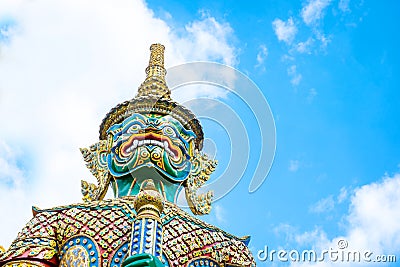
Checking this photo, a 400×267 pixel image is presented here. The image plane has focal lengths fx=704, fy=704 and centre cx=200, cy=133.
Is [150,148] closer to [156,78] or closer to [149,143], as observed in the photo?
[149,143]

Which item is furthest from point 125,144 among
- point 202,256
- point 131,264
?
point 131,264

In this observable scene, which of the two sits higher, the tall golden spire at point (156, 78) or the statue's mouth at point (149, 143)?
the tall golden spire at point (156, 78)

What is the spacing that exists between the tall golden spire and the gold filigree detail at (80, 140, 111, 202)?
1.25 m

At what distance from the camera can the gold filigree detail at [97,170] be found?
10617mm

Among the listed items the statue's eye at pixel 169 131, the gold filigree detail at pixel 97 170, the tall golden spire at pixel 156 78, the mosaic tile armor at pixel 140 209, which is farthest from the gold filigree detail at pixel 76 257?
the tall golden spire at pixel 156 78

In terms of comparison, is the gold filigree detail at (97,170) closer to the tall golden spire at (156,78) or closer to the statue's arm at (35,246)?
the tall golden spire at (156,78)

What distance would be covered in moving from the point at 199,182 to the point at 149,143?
3.78 feet

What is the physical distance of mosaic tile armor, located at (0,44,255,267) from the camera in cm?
818

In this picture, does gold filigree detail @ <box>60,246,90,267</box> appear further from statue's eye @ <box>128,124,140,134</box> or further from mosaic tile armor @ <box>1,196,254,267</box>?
statue's eye @ <box>128,124,140,134</box>

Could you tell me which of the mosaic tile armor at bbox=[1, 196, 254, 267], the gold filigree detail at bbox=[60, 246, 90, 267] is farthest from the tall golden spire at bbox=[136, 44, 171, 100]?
the gold filigree detail at bbox=[60, 246, 90, 267]

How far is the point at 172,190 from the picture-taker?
1054 cm

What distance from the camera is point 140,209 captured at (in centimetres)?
741

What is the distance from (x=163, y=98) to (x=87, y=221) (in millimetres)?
3048

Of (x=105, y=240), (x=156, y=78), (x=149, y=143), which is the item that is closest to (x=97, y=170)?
(x=149, y=143)
